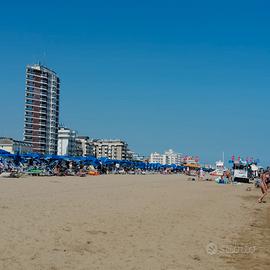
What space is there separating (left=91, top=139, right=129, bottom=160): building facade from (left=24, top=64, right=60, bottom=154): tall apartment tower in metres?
55.9

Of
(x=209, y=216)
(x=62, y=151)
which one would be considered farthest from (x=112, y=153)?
(x=209, y=216)

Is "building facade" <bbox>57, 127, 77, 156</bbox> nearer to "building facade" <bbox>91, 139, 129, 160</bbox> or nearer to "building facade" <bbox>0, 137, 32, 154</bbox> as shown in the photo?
"building facade" <bbox>0, 137, 32, 154</bbox>

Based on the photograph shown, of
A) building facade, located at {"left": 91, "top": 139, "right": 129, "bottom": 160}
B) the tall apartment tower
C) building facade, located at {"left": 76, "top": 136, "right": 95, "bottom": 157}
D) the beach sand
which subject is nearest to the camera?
the beach sand

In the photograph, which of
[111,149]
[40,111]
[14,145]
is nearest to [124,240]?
[14,145]

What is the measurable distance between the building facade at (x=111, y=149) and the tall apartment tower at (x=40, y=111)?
55890 millimetres

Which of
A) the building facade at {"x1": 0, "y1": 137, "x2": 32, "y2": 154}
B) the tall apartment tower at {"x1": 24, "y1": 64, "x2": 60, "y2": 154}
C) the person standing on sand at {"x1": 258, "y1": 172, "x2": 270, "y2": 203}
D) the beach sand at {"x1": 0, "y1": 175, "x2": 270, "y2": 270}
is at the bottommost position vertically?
the beach sand at {"x1": 0, "y1": 175, "x2": 270, "y2": 270}

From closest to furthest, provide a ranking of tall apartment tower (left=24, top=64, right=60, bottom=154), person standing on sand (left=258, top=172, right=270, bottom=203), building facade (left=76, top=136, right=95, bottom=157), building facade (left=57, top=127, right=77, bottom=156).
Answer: person standing on sand (left=258, top=172, right=270, bottom=203) < tall apartment tower (left=24, top=64, right=60, bottom=154) < building facade (left=57, top=127, right=77, bottom=156) < building facade (left=76, top=136, right=95, bottom=157)

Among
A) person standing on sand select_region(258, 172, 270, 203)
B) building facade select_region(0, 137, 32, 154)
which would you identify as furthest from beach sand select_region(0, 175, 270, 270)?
building facade select_region(0, 137, 32, 154)

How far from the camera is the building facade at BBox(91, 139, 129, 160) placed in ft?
621

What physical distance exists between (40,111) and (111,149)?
6536 centimetres

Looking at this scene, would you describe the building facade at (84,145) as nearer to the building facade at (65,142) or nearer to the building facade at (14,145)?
the building facade at (65,142)

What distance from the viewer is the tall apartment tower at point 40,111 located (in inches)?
5017

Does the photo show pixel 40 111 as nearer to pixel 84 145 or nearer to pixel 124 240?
pixel 84 145

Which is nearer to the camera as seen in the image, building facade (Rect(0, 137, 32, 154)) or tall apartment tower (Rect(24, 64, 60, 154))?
building facade (Rect(0, 137, 32, 154))
